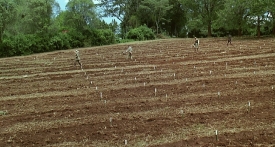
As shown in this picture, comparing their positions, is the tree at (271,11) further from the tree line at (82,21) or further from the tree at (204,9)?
the tree at (204,9)

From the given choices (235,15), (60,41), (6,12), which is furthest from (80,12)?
(235,15)

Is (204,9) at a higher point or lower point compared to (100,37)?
higher

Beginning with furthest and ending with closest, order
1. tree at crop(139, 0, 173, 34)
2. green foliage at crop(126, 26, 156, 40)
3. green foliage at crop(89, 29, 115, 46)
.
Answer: tree at crop(139, 0, 173, 34) → green foliage at crop(126, 26, 156, 40) → green foliage at crop(89, 29, 115, 46)

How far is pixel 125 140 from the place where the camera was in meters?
9.27

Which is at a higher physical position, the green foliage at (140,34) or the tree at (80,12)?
the tree at (80,12)

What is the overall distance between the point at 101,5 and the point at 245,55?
176 ft

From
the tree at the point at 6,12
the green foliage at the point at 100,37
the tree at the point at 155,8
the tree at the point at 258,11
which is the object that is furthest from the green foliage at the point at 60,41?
the tree at the point at 258,11

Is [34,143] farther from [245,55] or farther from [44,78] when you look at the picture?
[245,55]

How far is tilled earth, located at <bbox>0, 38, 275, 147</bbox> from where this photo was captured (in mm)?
9859

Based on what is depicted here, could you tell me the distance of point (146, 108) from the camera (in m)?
13.1

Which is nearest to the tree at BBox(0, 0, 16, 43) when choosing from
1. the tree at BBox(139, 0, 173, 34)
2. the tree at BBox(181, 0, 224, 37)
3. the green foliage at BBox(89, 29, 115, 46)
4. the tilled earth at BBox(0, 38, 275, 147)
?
the green foliage at BBox(89, 29, 115, 46)

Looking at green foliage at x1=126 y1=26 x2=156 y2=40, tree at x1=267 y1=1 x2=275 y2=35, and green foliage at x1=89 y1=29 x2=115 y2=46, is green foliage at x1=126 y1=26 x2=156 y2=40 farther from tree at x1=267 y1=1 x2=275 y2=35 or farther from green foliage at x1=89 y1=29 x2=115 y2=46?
tree at x1=267 y1=1 x2=275 y2=35

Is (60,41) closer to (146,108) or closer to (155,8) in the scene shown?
(155,8)

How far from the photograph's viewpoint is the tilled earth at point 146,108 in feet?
32.3
